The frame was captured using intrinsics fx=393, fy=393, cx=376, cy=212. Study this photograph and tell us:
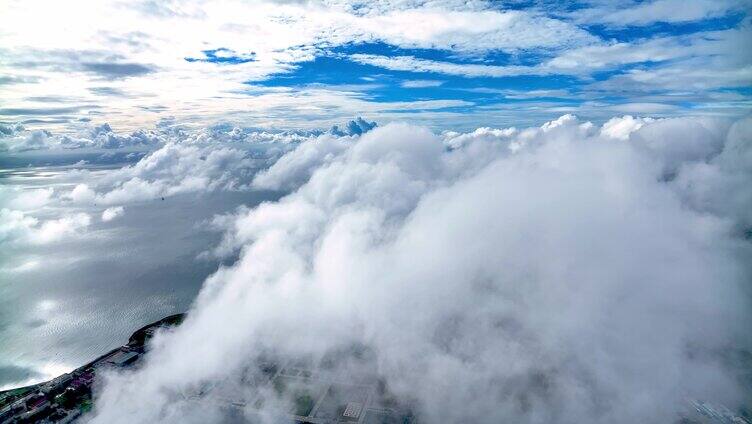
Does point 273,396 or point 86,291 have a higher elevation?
point 273,396

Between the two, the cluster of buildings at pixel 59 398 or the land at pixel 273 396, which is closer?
the cluster of buildings at pixel 59 398

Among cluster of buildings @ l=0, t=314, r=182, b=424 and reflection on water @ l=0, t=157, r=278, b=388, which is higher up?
cluster of buildings @ l=0, t=314, r=182, b=424

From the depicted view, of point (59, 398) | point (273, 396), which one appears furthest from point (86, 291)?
point (273, 396)

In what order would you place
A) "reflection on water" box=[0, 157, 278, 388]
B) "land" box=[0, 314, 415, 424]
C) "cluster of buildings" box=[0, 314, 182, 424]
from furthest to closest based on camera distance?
1. "reflection on water" box=[0, 157, 278, 388]
2. "land" box=[0, 314, 415, 424]
3. "cluster of buildings" box=[0, 314, 182, 424]

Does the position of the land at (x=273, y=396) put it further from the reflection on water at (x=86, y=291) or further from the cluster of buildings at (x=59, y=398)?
the reflection on water at (x=86, y=291)

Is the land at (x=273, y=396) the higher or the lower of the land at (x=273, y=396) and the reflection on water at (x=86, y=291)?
the higher

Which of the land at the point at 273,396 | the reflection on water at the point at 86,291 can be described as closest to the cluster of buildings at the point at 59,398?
the land at the point at 273,396

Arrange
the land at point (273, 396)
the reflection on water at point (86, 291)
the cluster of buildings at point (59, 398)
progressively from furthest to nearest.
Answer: the reflection on water at point (86, 291) → the land at point (273, 396) → the cluster of buildings at point (59, 398)

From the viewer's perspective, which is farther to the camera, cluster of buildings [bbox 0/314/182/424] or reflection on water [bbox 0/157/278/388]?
reflection on water [bbox 0/157/278/388]

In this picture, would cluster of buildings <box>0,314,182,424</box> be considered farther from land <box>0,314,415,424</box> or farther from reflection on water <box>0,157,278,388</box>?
reflection on water <box>0,157,278,388</box>

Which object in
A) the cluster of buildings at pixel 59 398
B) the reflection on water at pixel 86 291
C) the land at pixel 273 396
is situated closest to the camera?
the cluster of buildings at pixel 59 398

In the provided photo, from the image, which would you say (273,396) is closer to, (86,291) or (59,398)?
(59,398)

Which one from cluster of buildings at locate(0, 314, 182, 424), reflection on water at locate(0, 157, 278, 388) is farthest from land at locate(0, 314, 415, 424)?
reflection on water at locate(0, 157, 278, 388)
